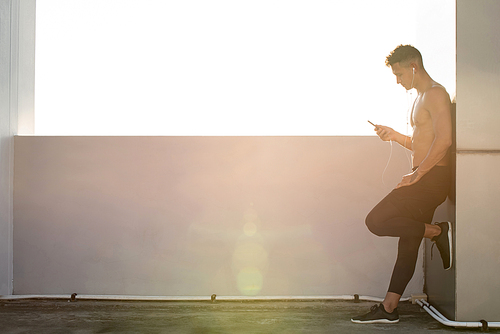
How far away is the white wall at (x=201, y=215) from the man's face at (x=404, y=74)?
570 millimetres

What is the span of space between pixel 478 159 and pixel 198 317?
192 centimetres

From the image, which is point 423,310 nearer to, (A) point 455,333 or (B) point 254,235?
(A) point 455,333

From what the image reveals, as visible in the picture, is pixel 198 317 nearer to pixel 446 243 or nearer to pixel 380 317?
pixel 380 317

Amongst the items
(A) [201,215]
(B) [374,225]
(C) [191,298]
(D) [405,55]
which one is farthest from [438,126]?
(C) [191,298]

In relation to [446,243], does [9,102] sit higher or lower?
higher

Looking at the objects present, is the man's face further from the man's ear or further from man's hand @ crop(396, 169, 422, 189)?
man's hand @ crop(396, 169, 422, 189)

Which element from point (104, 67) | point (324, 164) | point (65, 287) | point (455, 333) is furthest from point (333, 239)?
point (104, 67)

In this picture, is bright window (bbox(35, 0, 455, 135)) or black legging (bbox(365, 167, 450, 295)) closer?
black legging (bbox(365, 167, 450, 295))

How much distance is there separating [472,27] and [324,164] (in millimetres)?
1237

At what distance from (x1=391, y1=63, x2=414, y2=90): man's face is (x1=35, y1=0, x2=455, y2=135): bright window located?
701 millimetres

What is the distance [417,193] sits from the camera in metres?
2.37

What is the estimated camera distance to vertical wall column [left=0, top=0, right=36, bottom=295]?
3000 mm

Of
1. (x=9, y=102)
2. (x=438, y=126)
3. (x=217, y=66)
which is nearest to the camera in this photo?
(x=438, y=126)

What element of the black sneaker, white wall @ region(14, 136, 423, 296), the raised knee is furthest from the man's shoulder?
the black sneaker
